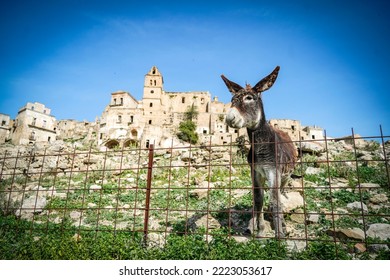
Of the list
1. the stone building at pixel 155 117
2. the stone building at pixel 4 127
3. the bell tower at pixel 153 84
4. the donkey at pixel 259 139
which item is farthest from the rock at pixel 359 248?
the stone building at pixel 4 127

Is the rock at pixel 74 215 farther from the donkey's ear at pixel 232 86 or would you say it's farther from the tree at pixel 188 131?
the tree at pixel 188 131

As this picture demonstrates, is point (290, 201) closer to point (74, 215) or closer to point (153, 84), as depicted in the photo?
point (74, 215)

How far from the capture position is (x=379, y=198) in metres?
8.48

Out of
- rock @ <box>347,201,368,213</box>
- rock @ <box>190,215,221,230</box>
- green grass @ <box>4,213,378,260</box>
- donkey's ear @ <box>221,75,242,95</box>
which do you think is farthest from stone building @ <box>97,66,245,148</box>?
green grass @ <box>4,213,378,260</box>

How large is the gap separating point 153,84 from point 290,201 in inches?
2376

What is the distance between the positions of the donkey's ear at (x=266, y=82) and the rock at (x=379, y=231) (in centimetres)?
370

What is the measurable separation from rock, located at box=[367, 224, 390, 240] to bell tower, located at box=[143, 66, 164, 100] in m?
60.4

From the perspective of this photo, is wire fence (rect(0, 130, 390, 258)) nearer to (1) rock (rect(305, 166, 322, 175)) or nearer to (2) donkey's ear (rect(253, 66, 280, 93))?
(1) rock (rect(305, 166, 322, 175))

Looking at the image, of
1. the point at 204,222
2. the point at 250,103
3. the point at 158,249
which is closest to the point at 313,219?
the point at 204,222

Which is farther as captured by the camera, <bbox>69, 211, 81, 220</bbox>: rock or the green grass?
<bbox>69, 211, 81, 220</bbox>: rock

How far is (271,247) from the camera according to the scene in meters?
4.18

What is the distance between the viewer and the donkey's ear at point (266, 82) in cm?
560

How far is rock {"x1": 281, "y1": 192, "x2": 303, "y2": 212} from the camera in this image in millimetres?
7849
